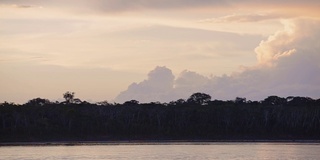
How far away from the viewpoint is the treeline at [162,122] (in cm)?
14275

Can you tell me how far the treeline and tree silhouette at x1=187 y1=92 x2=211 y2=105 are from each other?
34.7 meters

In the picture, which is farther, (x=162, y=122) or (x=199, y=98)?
(x=199, y=98)

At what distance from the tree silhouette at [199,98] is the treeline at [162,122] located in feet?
114

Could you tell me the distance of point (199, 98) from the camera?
19412 centimetres

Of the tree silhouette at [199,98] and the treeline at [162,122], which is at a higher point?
the tree silhouette at [199,98]

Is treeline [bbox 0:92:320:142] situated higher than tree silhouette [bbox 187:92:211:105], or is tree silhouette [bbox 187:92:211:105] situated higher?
tree silhouette [bbox 187:92:211:105]

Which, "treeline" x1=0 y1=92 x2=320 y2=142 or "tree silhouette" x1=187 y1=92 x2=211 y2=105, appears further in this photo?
"tree silhouette" x1=187 y1=92 x2=211 y2=105

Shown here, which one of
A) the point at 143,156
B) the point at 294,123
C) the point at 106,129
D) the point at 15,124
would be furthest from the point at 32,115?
the point at 143,156

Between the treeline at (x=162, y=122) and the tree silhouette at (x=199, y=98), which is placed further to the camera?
the tree silhouette at (x=199, y=98)

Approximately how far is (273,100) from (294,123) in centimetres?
4256

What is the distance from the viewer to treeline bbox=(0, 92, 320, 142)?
14275 cm

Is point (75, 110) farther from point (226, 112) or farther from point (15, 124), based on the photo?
point (226, 112)

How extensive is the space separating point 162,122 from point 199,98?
4479 centimetres

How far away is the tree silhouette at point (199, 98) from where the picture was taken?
625 feet
